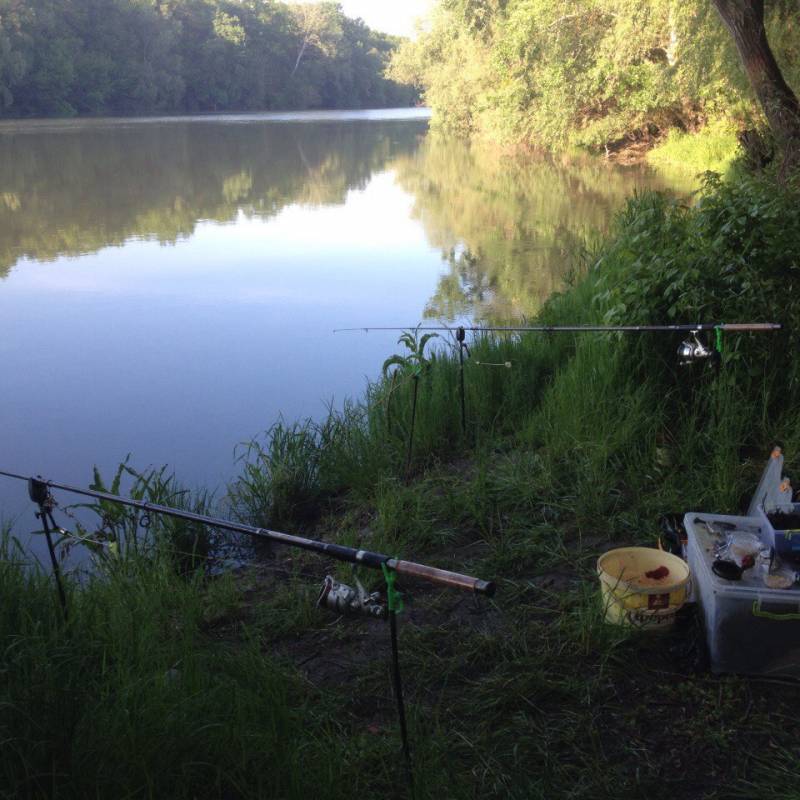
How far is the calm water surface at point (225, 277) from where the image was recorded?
5832mm

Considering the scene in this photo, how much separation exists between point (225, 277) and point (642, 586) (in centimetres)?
791

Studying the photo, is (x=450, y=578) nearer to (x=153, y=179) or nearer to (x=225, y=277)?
(x=225, y=277)

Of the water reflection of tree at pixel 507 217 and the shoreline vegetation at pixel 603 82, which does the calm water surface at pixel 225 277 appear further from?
the shoreline vegetation at pixel 603 82

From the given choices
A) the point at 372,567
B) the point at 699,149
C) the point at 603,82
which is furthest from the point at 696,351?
the point at 603,82

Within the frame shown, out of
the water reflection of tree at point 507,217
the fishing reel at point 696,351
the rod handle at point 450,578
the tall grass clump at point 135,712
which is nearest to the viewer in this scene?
the rod handle at point 450,578

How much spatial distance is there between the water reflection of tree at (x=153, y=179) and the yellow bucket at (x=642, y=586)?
9.32m

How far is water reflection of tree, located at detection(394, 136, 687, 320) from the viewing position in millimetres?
8641

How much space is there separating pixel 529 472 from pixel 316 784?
194cm

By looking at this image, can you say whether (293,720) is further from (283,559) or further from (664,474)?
(664,474)

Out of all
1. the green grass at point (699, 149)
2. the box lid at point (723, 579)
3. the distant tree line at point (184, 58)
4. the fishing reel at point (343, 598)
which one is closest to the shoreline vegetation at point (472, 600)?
the box lid at point (723, 579)

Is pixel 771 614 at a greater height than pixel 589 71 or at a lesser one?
lesser

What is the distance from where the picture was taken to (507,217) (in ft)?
42.5

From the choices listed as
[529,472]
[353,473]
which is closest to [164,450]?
[353,473]

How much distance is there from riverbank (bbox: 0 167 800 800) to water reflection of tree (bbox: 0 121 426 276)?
7.74m
